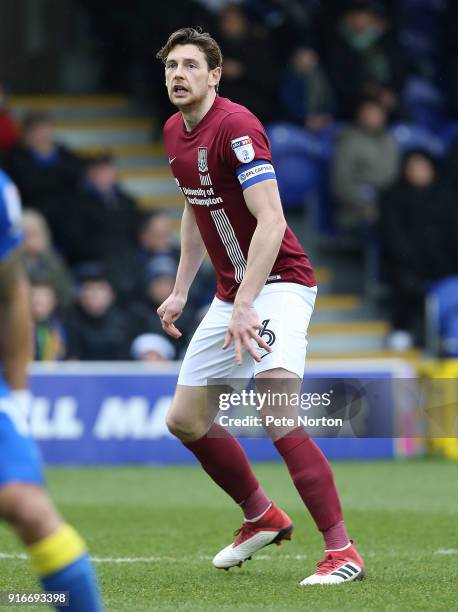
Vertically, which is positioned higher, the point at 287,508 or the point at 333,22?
the point at 333,22

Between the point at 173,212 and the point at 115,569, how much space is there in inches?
422

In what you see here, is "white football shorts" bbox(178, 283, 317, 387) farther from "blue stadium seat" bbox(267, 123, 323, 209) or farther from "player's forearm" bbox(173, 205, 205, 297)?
"blue stadium seat" bbox(267, 123, 323, 209)

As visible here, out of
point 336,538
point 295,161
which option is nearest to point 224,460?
point 336,538

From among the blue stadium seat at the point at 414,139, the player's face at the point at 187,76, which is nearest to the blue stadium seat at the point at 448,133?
the blue stadium seat at the point at 414,139

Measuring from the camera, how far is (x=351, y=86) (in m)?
17.1

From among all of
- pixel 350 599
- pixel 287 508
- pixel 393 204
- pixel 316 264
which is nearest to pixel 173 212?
pixel 316 264

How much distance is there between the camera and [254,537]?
21.7 feet

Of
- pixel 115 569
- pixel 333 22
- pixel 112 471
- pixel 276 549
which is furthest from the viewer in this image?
pixel 333 22

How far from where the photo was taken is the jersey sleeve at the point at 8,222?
4.07 meters

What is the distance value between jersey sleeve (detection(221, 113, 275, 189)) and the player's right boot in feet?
5.16

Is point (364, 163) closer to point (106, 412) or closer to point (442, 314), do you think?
point (442, 314)

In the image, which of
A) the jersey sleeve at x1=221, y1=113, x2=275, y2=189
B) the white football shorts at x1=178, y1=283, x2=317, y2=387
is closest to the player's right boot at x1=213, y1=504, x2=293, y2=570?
the white football shorts at x1=178, y1=283, x2=317, y2=387

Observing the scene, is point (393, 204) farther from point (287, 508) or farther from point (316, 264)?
point (287, 508)

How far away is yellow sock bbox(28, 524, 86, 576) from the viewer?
13.2ft
